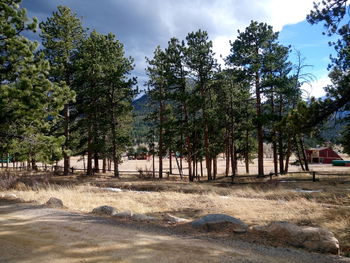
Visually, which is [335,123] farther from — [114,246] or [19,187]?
[19,187]

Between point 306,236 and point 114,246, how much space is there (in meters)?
4.10

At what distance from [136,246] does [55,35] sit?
26882mm

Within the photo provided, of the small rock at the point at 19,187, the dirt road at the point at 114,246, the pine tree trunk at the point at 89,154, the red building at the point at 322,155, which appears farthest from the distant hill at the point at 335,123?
the red building at the point at 322,155

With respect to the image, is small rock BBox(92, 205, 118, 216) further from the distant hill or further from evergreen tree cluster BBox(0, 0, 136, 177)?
the distant hill

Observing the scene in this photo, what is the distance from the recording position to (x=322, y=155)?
7781 cm

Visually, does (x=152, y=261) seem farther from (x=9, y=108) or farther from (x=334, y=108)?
(x=9, y=108)

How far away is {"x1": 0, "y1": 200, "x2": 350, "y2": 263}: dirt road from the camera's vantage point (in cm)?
482

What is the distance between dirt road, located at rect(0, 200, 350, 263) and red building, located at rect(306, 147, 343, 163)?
79473 millimetres

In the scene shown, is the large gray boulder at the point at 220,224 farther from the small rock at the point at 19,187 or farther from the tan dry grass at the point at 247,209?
the small rock at the point at 19,187

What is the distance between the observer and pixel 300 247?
19.1ft

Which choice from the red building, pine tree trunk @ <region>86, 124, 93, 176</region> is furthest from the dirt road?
the red building

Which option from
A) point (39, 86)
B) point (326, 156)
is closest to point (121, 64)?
point (39, 86)

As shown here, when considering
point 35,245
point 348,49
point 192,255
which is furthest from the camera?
point 348,49

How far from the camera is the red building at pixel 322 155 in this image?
251ft
